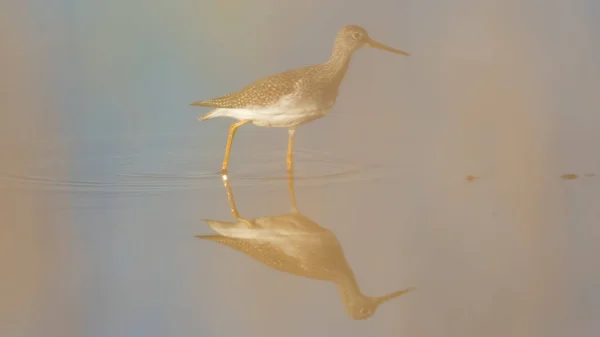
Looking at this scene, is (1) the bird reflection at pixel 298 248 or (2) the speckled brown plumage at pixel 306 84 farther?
(2) the speckled brown plumage at pixel 306 84

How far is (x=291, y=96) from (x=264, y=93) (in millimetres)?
80

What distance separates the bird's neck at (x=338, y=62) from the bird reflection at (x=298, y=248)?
46 cm

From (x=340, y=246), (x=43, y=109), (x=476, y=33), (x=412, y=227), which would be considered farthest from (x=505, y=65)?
(x=43, y=109)

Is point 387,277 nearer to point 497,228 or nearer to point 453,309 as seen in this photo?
point 453,309

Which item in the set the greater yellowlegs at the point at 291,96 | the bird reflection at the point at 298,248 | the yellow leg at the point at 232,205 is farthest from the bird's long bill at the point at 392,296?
the greater yellowlegs at the point at 291,96

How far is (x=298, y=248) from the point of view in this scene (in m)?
A: 1.71

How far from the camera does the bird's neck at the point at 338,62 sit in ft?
7.06

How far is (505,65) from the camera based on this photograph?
9.12 ft

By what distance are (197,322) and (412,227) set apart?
0.68 meters

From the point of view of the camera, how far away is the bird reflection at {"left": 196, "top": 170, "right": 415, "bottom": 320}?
156 cm

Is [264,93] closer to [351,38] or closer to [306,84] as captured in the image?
[306,84]

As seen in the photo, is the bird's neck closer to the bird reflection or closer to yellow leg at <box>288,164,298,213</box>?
yellow leg at <box>288,164,298,213</box>

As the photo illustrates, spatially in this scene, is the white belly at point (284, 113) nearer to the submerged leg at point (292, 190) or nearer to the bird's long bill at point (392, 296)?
the submerged leg at point (292, 190)

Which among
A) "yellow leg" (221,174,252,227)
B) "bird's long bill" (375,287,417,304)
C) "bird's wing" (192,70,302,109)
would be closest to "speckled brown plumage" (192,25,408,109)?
"bird's wing" (192,70,302,109)
